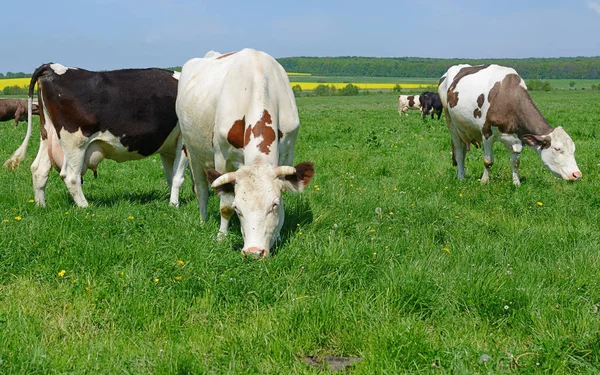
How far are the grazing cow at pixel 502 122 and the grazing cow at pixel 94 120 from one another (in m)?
5.49

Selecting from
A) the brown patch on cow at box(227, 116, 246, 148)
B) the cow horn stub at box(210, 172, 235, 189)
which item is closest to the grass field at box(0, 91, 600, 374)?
the cow horn stub at box(210, 172, 235, 189)

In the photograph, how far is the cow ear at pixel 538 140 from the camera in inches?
388

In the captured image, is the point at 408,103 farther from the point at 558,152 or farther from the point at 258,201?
the point at 258,201

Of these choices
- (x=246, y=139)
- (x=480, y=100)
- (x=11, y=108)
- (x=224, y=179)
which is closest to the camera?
(x=224, y=179)

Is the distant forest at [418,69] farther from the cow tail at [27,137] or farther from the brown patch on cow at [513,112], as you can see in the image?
the cow tail at [27,137]

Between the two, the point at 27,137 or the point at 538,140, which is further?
the point at 538,140

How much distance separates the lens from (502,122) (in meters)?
10.3

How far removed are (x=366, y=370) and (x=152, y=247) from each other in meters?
2.78

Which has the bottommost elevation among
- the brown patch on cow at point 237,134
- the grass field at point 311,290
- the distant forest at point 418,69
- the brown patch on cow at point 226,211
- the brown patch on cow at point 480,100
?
the grass field at point 311,290

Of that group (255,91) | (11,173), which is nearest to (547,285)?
(255,91)

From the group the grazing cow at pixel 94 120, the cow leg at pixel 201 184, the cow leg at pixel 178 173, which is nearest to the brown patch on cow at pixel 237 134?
the cow leg at pixel 201 184

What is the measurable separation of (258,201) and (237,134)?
103cm

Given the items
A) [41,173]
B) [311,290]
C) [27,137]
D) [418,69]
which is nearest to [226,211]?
[311,290]

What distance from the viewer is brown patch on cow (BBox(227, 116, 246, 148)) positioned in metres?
6.03
